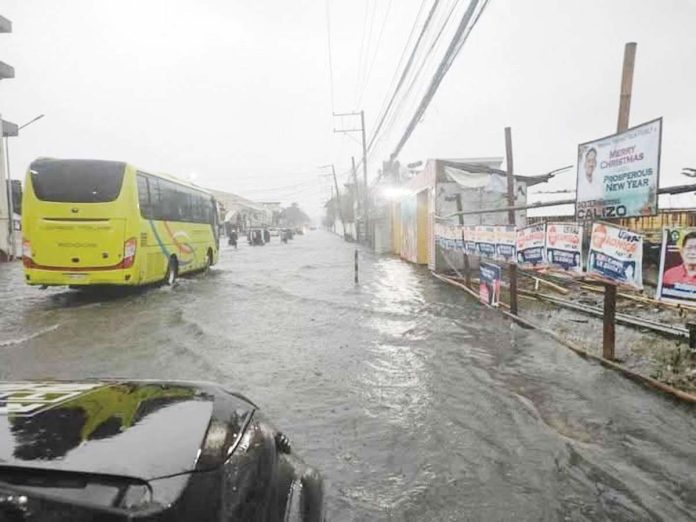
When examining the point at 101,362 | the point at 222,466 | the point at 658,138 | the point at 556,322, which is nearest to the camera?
the point at 222,466

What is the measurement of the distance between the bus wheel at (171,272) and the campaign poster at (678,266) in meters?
11.4

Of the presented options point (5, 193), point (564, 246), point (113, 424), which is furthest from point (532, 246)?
point (5, 193)

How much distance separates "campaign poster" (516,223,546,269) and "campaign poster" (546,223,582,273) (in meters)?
0.14

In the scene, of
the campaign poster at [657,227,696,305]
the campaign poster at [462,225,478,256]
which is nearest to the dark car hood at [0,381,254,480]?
the campaign poster at [657,227,696,305]

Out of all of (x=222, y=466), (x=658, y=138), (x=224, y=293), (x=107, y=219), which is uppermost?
(x=658, y=138)

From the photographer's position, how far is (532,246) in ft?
23.5

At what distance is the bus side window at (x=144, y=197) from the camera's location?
10891 millimetres

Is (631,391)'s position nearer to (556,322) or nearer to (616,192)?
(616,192)

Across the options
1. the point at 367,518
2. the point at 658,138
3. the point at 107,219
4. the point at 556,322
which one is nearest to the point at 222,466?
the point at 367,518

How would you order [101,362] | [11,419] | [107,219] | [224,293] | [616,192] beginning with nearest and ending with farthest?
[11,419], [616,192], [101,362], [107,219], [224,293]

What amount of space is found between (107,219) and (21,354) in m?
4.31

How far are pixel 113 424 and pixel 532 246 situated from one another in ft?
21.6

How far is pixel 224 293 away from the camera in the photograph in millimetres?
12062

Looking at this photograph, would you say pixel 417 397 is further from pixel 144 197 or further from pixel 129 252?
pixel 144 197
